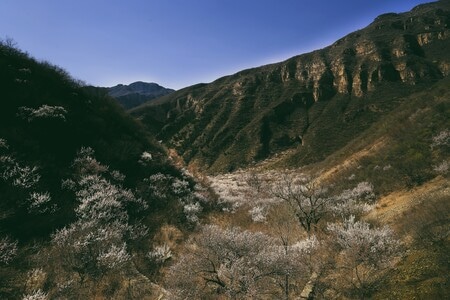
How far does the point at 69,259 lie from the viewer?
19.5 m

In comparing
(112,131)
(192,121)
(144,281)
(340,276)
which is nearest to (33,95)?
(112,131)

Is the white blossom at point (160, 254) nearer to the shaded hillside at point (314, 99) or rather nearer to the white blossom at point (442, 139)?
the white blossom at point (442, 139)

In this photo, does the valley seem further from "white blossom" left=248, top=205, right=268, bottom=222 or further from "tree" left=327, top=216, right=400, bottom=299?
"white blossom" left=248, top=205, right=268, bottom=222

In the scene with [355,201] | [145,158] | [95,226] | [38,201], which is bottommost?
[355,201]

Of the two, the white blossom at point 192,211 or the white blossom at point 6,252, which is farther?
the white blossom at point 192,211

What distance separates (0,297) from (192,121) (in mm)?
138230

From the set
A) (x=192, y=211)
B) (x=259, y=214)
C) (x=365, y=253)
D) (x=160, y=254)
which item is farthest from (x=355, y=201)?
(x=160, y=254)

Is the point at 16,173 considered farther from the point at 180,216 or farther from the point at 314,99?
the point at 314,99

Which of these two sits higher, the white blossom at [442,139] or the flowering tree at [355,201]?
the white blossom at [442,139]

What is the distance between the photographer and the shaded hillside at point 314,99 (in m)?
109

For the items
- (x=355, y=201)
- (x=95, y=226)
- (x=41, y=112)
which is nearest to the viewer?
(x=95, y=226)

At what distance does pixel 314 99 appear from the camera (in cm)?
13562

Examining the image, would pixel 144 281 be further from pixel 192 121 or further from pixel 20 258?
pixel 192 121

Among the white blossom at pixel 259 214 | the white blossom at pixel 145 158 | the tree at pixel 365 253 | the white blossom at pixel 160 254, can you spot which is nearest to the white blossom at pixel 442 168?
the tree at pixel 365 253
